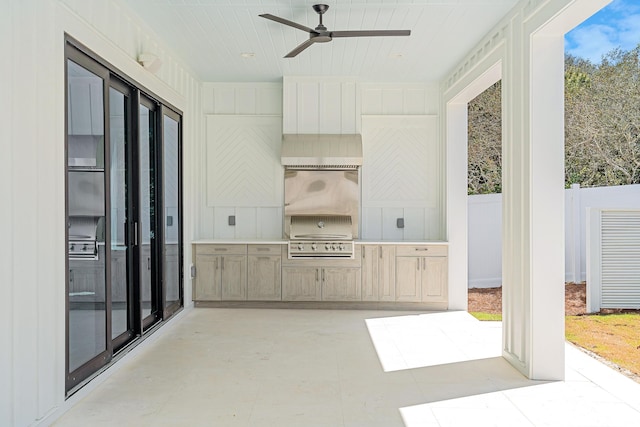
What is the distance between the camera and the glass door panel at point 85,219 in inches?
131

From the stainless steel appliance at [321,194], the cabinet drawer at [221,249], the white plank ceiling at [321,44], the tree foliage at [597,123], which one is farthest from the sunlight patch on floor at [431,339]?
the tree foliage at [597,123]

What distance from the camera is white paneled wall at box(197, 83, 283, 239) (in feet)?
22.5

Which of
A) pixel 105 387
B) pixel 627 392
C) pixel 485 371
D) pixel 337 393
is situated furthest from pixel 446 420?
pixel 105 387

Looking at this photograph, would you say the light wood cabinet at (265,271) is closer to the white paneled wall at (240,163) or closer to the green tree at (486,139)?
the white paneled wall at (240,163)

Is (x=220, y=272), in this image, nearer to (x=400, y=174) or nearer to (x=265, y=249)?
(x=265, y=249)

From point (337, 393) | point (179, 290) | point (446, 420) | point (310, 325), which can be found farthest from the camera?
point (179, 290)

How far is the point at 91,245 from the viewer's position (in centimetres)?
357

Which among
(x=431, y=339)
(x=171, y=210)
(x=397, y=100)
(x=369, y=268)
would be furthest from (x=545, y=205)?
(x=171, y=210)

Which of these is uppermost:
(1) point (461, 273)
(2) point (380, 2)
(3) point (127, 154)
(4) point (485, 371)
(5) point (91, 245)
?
(2) point (380, 2)

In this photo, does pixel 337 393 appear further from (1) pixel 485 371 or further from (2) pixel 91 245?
(2) pixel 91 245

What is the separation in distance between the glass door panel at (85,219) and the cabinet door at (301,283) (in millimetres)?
2853

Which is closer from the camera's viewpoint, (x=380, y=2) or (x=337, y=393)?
(x=337, y=393)

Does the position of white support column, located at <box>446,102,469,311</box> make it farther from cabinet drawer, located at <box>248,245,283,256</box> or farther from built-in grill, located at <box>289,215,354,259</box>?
cabinet drawer, located at <box>248,245,283,256</box>

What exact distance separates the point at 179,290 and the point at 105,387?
2.55 m
